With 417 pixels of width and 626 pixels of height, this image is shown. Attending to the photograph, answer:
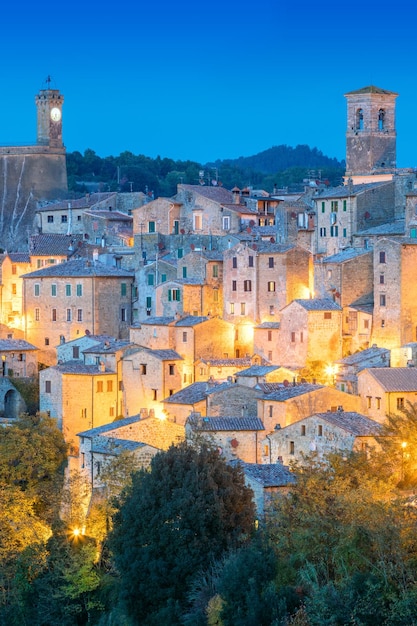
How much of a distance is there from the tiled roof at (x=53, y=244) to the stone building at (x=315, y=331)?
1332 centimetres

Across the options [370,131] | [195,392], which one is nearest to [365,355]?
[195,392]

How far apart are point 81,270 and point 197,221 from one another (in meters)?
5.28

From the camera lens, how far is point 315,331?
43.6m

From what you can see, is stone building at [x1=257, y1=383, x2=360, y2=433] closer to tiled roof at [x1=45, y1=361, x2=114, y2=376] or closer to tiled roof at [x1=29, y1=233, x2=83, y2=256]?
tiled roof at [x1=45, y1=361, x2=114, y2=376]

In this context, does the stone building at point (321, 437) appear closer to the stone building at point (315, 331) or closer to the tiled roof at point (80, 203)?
the stone building at point (315, 331)

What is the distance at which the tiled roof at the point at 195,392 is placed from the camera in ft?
135

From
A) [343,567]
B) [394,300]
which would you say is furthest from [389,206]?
[343,567]

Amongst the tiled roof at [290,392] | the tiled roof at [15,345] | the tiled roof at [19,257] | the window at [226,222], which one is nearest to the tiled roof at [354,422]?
the tiled roof at [290,392]

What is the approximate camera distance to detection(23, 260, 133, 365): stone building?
50.3 meters

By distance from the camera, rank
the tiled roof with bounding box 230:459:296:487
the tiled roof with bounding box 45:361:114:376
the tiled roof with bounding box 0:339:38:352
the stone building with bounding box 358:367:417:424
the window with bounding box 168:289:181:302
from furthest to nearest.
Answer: the tiled roof with bounding box 0:339:38:352, the window with bounding box 168:289:181:302, the tiled roof with bounding box 45:361:114:376, the stone building with bounding box 358:367:417:424, the tiled roof with bounding box 230:459:296:487

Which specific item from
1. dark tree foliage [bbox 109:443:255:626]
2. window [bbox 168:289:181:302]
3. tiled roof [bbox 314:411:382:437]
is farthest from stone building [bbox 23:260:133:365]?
dark tree foliage [bbox 109:443:255:626]

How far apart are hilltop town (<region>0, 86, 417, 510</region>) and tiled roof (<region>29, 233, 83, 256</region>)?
8 cm

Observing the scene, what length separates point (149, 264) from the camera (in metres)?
50.8

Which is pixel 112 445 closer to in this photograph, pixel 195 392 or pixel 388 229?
pixel 195 392
